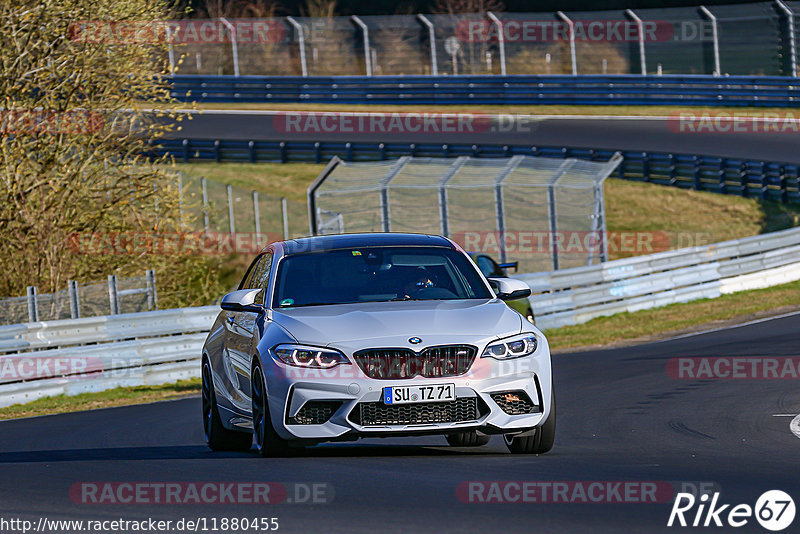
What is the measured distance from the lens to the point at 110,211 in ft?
75.7

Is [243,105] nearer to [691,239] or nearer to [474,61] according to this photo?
[474,61]

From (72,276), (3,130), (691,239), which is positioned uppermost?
(3,130)

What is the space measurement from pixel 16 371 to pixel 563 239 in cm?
1217

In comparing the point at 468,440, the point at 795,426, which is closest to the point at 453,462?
the point at 468,440

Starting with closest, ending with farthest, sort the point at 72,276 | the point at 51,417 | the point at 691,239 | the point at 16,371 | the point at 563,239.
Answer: the point at 51,417
the point at 16,371
the point at 72,276
the point at 563,239
the point at 691,239

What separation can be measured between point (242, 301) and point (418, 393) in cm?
168

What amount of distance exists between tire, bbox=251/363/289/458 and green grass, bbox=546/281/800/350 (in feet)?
39.7

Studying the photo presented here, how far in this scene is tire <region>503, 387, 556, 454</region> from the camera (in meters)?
8.80

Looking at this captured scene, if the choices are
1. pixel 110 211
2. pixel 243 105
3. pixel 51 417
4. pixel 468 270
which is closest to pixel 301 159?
pixel 243 105

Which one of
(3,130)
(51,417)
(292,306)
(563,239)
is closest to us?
(292,306)

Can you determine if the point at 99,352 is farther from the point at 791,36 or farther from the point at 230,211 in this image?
the point at 791,36

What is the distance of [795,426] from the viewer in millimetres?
10664

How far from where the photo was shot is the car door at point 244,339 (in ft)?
30.2

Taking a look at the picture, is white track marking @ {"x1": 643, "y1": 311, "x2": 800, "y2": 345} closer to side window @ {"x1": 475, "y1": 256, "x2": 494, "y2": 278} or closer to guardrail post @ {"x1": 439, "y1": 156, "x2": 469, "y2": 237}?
side window @ {"x1": 475, "y1": 256, "x2": 494, "y2": 278}
